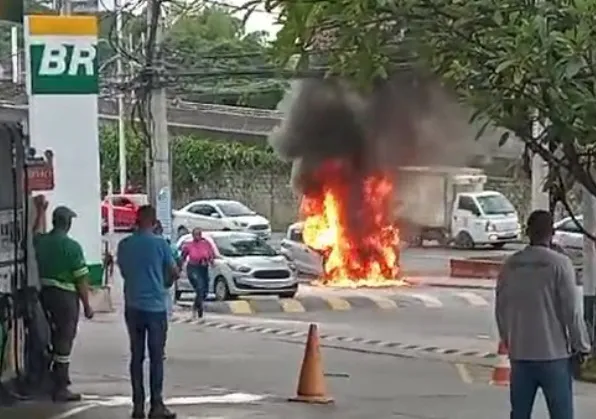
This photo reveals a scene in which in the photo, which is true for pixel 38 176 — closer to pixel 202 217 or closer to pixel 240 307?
pixel 240 307

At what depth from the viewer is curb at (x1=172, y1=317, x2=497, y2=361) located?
2111 cm

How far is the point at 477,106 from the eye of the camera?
707 cm

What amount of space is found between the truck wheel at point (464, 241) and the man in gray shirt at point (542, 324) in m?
39.2

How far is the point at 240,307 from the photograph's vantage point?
2995cm

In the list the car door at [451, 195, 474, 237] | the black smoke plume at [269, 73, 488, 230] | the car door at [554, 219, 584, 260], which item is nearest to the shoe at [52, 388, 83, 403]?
the black smoke plume at [269, 73, 488, 230]

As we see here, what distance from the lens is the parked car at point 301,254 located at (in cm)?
3744

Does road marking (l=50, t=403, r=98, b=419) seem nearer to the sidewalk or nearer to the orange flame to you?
the sidewalk

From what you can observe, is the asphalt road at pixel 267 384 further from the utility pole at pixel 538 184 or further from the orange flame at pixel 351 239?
the orange flame at pixel 351 239

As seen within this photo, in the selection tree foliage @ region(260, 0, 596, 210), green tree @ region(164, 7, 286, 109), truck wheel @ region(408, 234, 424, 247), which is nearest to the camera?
tree foliage @ region(260, 0, 596, 210)

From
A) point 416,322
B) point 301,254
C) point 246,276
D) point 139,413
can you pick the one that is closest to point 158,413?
point 139,413

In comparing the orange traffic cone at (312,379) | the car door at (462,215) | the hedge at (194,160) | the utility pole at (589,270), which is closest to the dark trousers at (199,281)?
the utility pole at (589,270)

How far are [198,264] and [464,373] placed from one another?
10613 millimetres

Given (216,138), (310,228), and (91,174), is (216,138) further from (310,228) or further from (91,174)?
(91,174)

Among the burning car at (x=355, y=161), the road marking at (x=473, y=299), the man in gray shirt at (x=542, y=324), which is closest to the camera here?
the man in gray shirt at (x=542, y=324)
